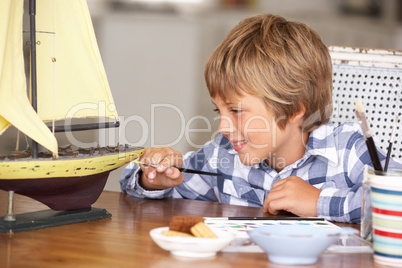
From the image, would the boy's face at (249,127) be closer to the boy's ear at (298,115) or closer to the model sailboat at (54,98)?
the boy's ear at (298,115)

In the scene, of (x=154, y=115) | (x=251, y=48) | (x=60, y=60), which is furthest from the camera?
(x=154, y=115)

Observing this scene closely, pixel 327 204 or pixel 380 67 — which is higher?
pixel 380 67

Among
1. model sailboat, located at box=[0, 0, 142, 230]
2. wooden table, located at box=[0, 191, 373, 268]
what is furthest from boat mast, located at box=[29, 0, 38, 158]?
wooden table, located at box=[0, 191, 373, 268]

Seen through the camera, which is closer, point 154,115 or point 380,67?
point 380,67

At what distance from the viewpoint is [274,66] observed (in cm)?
125

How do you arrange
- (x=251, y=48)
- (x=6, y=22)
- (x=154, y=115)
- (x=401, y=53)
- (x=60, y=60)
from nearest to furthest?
(x=6, y=22)
(x=60, y=60)
(x=251, y=48)
(x=401, y=53)
(x=154, y=115)

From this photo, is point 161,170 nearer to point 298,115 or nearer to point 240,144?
point 240,144

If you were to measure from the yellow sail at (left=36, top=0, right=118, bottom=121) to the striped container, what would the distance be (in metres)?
0.52

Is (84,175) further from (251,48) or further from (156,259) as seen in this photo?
(251,48)

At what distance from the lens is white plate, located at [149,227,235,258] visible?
0.69m

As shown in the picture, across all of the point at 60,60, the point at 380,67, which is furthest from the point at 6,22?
the point at 380,67

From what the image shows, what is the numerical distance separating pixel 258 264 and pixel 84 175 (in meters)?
0.37

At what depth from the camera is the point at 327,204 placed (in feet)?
3.39

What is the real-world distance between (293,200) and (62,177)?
0.45 meters
